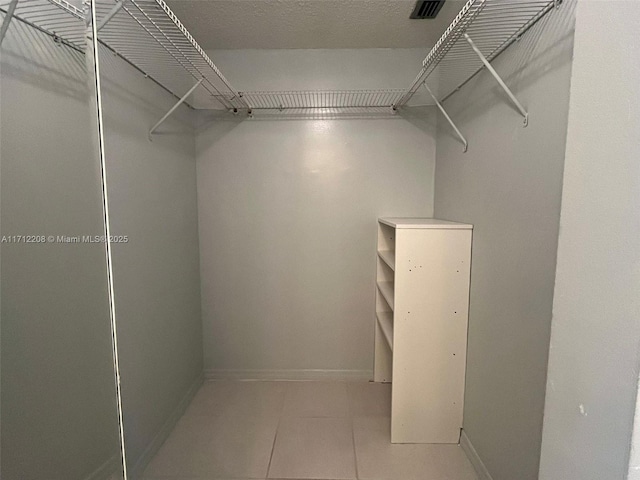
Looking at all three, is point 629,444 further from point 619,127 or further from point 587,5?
point 587,5

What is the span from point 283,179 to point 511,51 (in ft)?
4.75

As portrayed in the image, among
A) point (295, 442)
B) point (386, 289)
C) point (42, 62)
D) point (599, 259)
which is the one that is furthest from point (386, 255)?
point (42, 62)

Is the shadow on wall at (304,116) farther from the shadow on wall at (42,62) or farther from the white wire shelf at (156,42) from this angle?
the shadow on wall at (42,62)

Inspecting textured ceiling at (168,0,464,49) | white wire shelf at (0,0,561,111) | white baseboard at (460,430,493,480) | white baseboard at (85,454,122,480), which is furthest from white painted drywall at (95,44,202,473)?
white baseboard at (460,430,493,480)

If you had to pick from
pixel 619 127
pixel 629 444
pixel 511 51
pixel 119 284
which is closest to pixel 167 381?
pixel 119 284

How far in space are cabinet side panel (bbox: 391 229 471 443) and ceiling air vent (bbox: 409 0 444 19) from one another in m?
1.16

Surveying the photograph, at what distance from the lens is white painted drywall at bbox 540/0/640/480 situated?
394 millimetres

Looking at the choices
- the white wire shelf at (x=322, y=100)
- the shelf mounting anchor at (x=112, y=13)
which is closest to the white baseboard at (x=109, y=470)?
the shelf mounting anchor at (x=112, y=13)

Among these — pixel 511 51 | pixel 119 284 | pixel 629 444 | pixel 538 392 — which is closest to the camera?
pixel 629 444

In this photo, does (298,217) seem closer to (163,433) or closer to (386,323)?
(386,323)

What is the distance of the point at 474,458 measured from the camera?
1.50 meters

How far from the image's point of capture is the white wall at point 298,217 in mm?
2121

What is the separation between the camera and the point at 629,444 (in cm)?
39

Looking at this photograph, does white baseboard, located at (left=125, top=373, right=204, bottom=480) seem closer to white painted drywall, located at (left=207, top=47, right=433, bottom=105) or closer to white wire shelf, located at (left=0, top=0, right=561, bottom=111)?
white wire shelf, located at (left=0, top=0, right=561, bottom=111)
